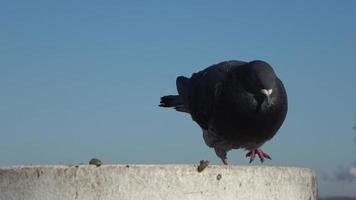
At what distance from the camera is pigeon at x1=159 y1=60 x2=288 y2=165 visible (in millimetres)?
7102

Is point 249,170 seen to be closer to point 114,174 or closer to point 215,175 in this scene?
point 215,175

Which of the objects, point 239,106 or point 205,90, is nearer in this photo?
point 239,106

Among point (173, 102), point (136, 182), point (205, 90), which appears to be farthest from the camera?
point (173, 102)

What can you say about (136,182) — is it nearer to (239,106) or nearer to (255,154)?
(239,106)

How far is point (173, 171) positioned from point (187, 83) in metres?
5.33

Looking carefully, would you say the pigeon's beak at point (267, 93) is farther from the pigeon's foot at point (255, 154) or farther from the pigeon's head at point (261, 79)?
the pigeon's foot at point (255, 154)

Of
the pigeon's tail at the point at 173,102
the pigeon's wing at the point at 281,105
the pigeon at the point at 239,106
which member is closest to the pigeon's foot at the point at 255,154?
the pigeon at the point at 239,106

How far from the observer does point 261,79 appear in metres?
6.90

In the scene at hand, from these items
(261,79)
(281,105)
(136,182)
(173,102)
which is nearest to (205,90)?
(281,105)

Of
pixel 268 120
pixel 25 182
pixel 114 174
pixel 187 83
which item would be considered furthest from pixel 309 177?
pixel 187 83

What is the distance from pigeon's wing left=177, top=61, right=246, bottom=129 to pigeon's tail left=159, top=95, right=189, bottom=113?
0.73 meters

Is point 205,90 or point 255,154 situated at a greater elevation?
point 205,90

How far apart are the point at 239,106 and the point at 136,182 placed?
3619 millimetres

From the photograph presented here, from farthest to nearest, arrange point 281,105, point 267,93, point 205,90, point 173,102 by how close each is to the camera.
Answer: point 173,102 < point 205,90 < point 281,105 < point 267,93
